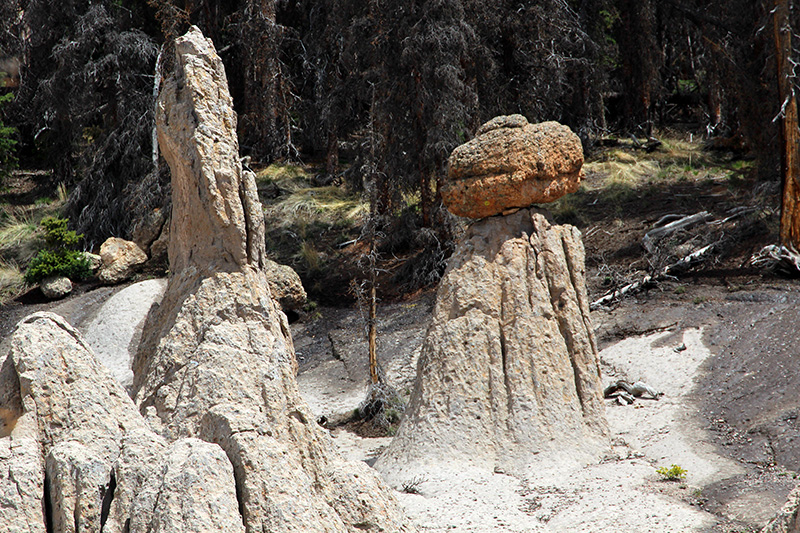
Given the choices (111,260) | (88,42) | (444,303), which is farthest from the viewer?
(88,42)

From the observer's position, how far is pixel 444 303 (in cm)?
958

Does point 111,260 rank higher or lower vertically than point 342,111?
lower

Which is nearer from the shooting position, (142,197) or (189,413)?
(189,413)

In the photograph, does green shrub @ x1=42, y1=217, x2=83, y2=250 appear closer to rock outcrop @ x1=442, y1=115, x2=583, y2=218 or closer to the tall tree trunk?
rock outcrop @ x1=442, y1=115, x2=583, y2=218

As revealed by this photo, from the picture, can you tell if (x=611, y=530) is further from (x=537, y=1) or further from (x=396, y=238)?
(x=537, y=1)

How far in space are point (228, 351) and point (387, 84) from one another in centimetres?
1185

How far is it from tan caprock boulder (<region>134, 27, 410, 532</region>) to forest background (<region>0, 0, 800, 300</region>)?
560 cm

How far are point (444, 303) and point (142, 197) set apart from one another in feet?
37.1

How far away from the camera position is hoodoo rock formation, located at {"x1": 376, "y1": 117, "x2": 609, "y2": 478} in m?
8.88

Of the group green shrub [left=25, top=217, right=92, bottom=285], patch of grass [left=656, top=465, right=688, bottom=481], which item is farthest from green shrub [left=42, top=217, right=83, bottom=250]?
patch of grass [left=656, top=465, right=688, bottom=481]

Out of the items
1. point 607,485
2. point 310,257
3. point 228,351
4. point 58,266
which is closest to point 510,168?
point 607,485

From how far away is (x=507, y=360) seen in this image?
9219mm

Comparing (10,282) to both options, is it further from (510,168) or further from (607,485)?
(607,485)

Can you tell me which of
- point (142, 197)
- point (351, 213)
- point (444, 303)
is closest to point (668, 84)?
point (351, 213)
